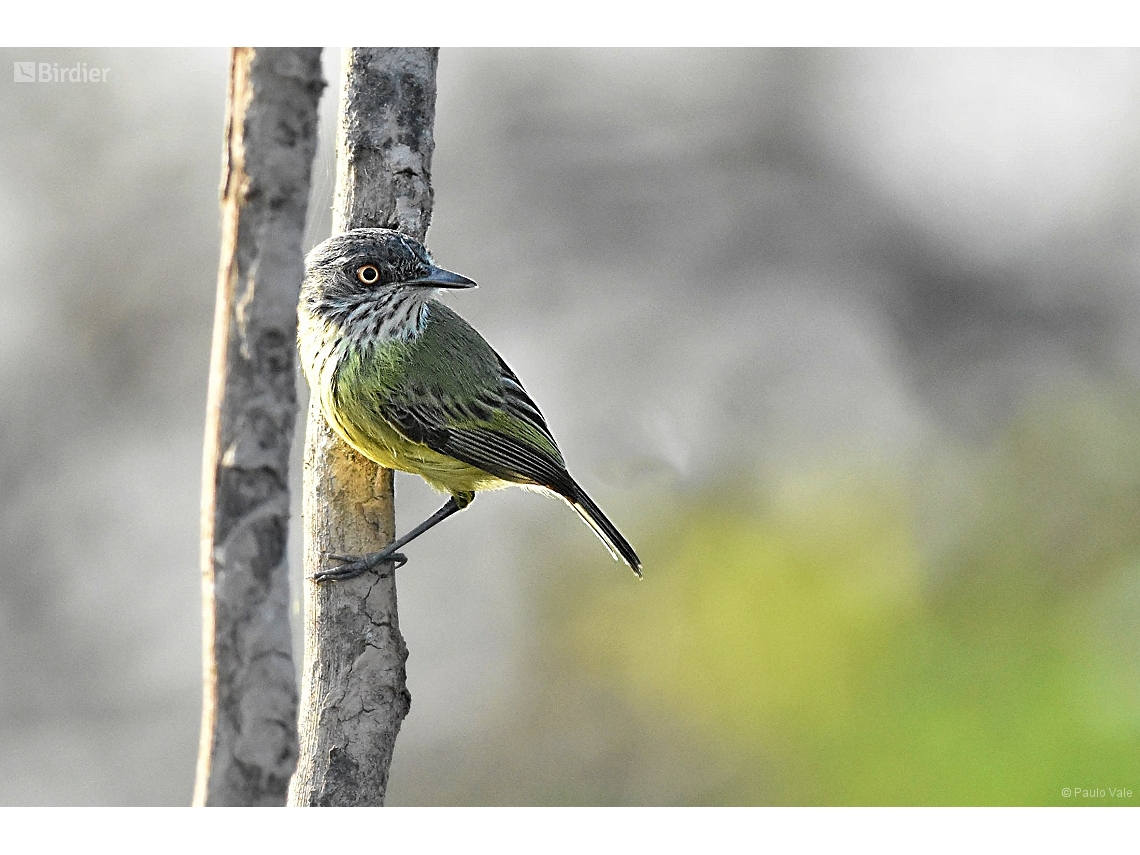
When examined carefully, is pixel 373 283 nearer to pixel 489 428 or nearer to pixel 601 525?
pixel 489 428

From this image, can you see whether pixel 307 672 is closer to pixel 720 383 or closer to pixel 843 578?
pixel 843 578

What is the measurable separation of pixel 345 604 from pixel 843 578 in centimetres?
249

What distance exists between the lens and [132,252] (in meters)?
4.94

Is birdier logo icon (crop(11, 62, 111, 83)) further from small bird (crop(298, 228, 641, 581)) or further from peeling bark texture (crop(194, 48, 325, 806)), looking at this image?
peeling bark texture (crop(194, 48, 325, 806))

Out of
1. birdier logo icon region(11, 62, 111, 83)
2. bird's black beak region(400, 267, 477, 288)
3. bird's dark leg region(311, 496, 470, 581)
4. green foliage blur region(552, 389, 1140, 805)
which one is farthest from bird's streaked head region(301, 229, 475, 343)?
green foliage blur region(552, 389, 1140, 805)

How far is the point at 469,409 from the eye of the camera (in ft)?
10.8
